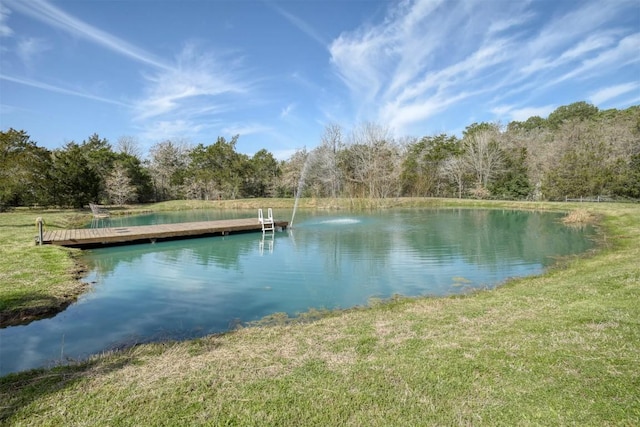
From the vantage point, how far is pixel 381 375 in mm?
3385

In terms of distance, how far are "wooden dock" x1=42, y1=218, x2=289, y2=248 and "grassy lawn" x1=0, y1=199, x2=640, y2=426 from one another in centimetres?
1080

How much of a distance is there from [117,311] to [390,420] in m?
6.16

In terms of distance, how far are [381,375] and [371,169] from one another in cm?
3349

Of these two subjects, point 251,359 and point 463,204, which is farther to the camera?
point 463,204

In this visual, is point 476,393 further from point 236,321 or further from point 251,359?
point 236,321

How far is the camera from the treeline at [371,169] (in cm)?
2912

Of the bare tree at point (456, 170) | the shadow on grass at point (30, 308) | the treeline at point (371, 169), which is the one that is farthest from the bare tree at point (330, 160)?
the shadow on grass at point (30, 308)

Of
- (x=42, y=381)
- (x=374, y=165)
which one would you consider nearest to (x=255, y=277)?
(x=42, y=381)

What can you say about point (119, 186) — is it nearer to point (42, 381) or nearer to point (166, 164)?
point (166, 164)

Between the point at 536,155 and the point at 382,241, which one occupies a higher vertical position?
the point at 536,155

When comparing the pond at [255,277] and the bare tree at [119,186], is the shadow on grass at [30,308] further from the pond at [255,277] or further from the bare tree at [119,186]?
the bare tree at [119,186]

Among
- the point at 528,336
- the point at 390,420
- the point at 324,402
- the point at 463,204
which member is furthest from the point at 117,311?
the point at 463,204

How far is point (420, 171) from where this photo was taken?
3881 cm

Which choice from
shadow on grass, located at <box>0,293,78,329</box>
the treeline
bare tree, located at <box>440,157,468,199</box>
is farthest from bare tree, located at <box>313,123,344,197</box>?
shadow on grass, located at <box>0,293,78,329</box>
